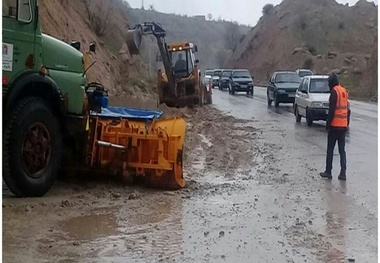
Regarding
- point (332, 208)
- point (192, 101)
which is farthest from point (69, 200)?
point (192, 101)

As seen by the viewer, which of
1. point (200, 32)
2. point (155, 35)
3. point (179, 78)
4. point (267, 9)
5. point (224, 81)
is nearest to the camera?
point (155, 35)

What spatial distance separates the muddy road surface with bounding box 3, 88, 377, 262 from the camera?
6.77 meters

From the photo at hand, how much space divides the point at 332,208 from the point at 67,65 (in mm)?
4147

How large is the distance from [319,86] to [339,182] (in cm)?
1224

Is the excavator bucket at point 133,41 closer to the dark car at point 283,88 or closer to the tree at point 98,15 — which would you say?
the dark car at point 283,88

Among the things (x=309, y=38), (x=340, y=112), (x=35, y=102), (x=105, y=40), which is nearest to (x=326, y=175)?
(x=340, y=112)

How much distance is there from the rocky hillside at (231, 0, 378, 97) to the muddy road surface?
67567 mm

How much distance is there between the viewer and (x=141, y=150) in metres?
9.83

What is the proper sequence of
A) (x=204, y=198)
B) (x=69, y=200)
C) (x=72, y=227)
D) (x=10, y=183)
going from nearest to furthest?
(x=72, y=227)
(x=10, y=183)
(x=69, y=200)
(x=204, y=198)

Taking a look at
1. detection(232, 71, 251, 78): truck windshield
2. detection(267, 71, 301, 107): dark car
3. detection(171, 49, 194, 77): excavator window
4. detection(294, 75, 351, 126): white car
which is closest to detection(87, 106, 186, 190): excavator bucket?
detection(294, 75, 351, 126): white car

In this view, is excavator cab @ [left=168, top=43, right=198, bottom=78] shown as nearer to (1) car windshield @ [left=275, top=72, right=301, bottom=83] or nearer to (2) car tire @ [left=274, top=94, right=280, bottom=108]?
(2) car tire @ [left=274, top=94, right=280, bottom=108]

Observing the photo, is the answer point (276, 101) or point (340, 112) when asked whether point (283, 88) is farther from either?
point (340, 112)

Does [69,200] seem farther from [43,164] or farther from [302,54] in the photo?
[302,54]

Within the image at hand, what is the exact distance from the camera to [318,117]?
22.2m
